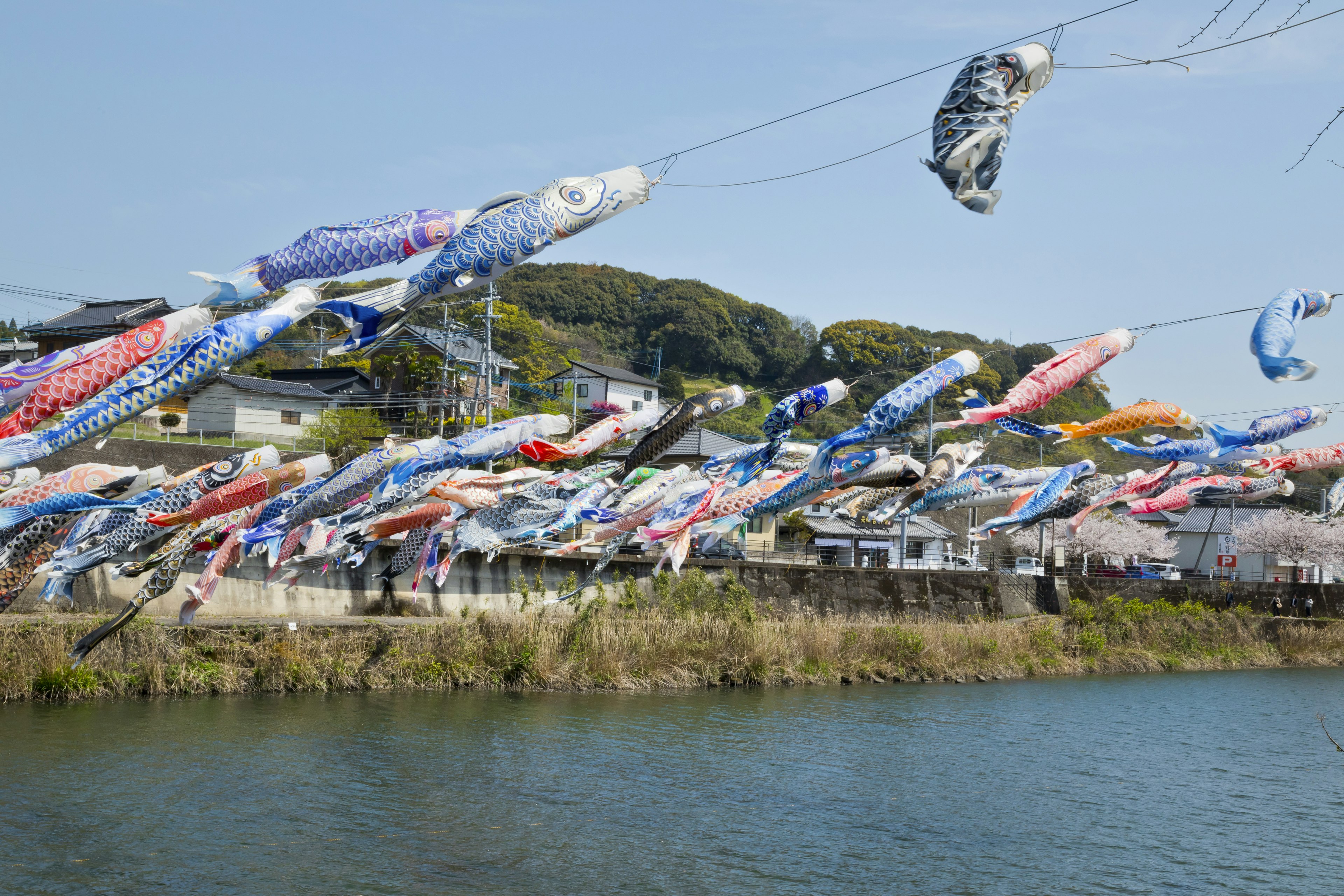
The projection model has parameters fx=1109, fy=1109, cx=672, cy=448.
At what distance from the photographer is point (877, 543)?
140 feet

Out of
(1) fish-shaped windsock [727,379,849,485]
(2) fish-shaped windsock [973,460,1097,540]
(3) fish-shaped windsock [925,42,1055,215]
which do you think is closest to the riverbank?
(2) fish-shaped windsock [973,460,1097,540]

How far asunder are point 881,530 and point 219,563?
29911mm

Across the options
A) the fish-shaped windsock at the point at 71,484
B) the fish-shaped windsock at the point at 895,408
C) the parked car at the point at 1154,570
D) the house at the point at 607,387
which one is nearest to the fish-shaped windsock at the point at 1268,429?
the fish-shaped windsock at the point at 895,408

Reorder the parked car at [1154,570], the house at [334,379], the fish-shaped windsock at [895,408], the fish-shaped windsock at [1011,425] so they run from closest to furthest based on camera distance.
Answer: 1. the fish-shaped windsock at [895,408]
2. the fish-shaped windsock at [1011,425]
3. the parked car at [1154,570]
4. the house at [334,379]

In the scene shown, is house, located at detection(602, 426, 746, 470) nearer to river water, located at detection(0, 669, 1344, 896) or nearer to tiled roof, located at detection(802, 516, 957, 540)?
tiled roof, located at detection(802, 516, 957, 540)

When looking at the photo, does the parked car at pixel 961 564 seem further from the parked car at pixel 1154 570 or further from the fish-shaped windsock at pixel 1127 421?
the fish-shaped windsock at pixel 1127 421

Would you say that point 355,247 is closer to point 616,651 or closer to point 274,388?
point 616,651

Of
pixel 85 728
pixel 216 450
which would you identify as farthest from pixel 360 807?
pixel 216 450

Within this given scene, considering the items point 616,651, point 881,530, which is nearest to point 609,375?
point 881,530

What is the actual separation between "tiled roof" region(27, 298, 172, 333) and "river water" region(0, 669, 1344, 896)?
12652 mm

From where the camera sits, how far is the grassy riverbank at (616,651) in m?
18.8

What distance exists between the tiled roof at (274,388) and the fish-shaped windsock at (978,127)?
3603 cm

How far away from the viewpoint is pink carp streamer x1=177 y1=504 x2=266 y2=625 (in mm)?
13273

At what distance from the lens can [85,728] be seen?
16.6 metres
